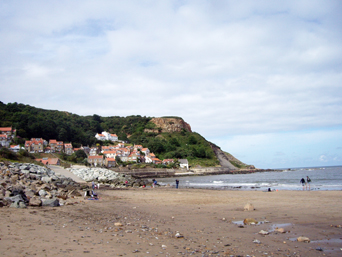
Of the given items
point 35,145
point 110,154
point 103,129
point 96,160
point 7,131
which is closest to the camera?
point 35,145

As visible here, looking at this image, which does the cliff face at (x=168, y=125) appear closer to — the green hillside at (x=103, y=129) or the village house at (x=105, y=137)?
the green hillside at (x=103, y=129)

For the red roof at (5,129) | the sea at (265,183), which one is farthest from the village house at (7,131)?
the sea at (265,183)

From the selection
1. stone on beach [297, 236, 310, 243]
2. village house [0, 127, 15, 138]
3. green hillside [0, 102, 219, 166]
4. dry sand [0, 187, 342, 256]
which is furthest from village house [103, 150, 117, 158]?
stone on beach [297, 236, 310, 243]

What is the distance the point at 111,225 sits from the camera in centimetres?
821

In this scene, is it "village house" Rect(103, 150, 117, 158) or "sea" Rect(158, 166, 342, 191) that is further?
"village house" Rect(103, 150, 117, 158)

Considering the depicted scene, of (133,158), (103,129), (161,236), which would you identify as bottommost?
(133,158)

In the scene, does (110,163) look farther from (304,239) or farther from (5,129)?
(304,239)

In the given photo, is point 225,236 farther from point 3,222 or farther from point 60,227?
point 3,222

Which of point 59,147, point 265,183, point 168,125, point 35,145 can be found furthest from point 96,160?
point 168,125

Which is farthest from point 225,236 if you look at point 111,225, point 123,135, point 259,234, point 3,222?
point 123,135

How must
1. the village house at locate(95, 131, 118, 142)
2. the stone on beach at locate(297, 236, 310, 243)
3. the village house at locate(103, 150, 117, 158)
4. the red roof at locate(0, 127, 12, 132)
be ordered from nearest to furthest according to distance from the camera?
the stone on beach at locate(297, 236, 310, 243) < the red roof at locate(0, 127, 12, 132) < the village house at locate(103, 150, 117, 158) < the village house at locate(95, 131, 118, 142)

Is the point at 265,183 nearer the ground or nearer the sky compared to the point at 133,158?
nearer the ground

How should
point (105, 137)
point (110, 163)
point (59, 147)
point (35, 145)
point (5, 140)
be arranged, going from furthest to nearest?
point (105, 137) < point (59, 147) < point (110, 163) < point (35, 145) < point (5, 140)

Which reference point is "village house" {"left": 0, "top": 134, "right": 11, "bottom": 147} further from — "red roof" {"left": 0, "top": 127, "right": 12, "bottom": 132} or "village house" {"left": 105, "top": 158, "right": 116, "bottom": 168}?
"village house" {"left": 105, "top": 158, "right": 116, "bottom": 168}
